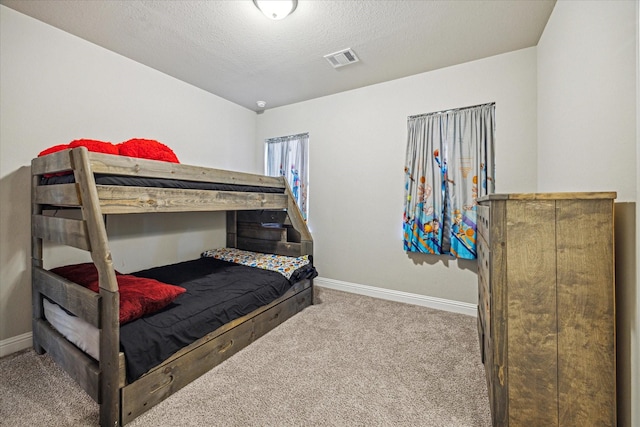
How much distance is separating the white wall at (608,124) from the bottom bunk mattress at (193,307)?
1.91 metres

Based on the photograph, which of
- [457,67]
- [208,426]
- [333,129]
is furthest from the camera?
[333,129]

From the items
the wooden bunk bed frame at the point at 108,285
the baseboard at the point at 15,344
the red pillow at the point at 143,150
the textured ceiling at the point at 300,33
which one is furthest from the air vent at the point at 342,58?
the baseboard at the point at 15,344

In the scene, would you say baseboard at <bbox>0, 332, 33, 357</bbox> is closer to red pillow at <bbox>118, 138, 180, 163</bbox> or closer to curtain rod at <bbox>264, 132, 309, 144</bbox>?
red pillow at <bbox>118, 138, 180, 163</bbox>

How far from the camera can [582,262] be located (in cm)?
103

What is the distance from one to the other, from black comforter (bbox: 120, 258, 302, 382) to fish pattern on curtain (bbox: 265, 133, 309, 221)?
1.17 meters

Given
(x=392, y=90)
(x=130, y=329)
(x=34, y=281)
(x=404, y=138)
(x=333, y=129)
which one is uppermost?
(x=392, y=90)

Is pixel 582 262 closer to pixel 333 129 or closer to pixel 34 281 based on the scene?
pixel 333 129

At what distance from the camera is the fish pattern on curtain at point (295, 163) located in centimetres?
350

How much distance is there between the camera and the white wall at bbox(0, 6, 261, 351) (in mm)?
1881

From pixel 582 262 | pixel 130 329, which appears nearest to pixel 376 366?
pixel 582 262

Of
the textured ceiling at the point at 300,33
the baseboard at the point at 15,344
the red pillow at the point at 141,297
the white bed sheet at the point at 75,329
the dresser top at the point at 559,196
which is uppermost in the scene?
the textured ceiling at the point at 300,33

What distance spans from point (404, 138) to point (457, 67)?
2.57 feet

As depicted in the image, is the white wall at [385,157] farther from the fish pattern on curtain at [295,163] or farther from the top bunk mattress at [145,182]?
the top bunk mattress at [145,182]

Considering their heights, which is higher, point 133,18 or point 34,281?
point 133,18
